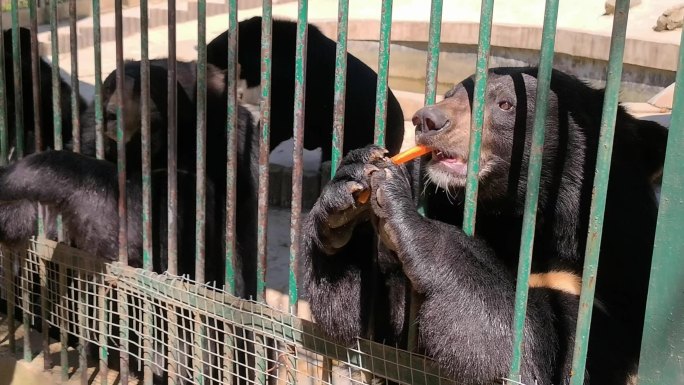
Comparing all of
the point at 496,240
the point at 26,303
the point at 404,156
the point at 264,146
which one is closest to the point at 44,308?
the point at 26,303

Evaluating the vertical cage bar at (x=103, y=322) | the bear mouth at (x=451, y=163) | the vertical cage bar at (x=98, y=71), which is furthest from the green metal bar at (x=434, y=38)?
the vertical cage bar at (x=103, y=322)

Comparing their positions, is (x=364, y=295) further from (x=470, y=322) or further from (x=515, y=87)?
(x=515, y=87)

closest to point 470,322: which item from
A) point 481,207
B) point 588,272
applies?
point 588,272

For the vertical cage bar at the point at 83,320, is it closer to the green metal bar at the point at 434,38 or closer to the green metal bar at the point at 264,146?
the green metal bar at the point at 264,146

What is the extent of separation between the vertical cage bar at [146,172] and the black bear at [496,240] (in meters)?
0.91

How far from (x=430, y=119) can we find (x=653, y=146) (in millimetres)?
914

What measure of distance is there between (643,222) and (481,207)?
60cm

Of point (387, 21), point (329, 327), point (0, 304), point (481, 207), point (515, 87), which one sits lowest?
point (0, 304)

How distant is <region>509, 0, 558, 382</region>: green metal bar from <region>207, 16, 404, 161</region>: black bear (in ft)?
12.5

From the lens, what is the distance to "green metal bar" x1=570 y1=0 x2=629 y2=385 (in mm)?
2301

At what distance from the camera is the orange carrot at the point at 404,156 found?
281cm

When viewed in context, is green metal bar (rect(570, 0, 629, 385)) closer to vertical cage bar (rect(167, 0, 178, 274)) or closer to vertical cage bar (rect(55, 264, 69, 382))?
vertical cage bar (rect(167, 0, 178, 274))

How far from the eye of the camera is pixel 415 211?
9.18ft

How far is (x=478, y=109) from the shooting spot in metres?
2.63
